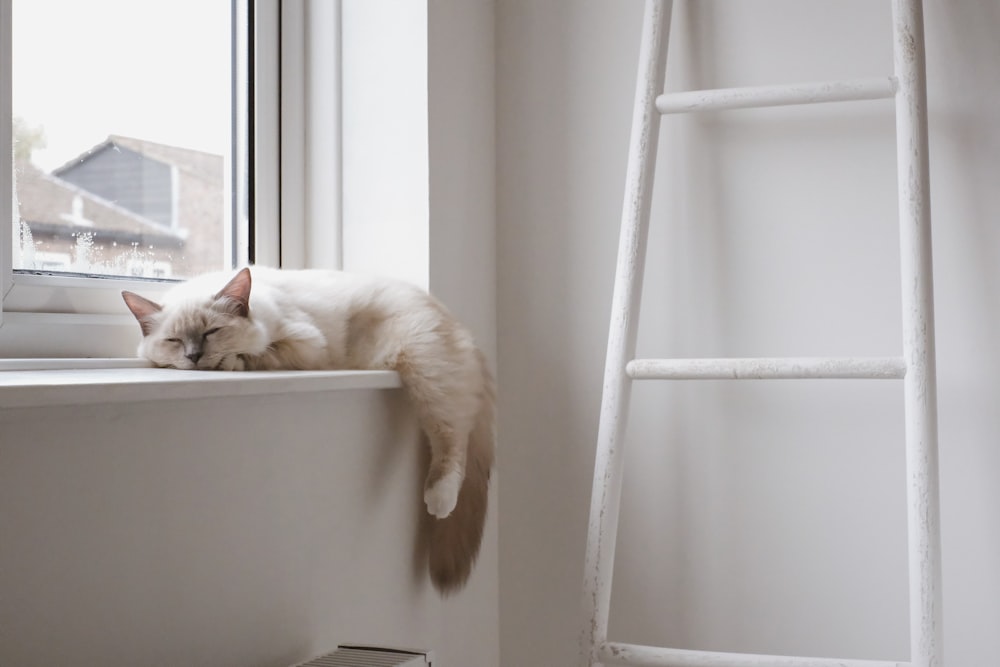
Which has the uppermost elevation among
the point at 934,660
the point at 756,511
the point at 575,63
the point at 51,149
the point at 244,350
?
the point at 575,63

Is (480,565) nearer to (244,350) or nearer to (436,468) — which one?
(436,468)

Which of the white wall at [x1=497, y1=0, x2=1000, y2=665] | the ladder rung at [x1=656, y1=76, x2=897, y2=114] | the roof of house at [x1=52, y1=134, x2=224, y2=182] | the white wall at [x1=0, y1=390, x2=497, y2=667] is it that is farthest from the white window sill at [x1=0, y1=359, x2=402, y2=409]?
the ladder rung at [x1=656, y1=76, x2=897, y2=114]

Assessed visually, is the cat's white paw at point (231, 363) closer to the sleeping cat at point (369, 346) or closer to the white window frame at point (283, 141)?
the sleeping cat at point (369, 346)

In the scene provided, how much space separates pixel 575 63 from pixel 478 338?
1.58ft

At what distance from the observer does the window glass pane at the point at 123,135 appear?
108cm

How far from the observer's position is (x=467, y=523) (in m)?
1.27

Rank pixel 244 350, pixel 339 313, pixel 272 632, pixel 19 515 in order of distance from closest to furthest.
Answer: pixel 19 515, pixel 272 632, pixel 244 350, pixel 339 313

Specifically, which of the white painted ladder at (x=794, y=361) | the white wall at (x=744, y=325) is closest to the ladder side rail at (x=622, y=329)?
the white painted ladder at (x=794, y=361)

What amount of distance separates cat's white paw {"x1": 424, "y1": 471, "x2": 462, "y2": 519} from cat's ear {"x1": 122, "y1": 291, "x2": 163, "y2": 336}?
391 mm

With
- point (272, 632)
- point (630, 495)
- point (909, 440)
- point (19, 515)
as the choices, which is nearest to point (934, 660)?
point (909, 440)

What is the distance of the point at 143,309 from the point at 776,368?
0.79 metres

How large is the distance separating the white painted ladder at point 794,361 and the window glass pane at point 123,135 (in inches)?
24.0

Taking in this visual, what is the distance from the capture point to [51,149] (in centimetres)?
110

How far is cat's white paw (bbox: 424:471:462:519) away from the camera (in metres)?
1.15
